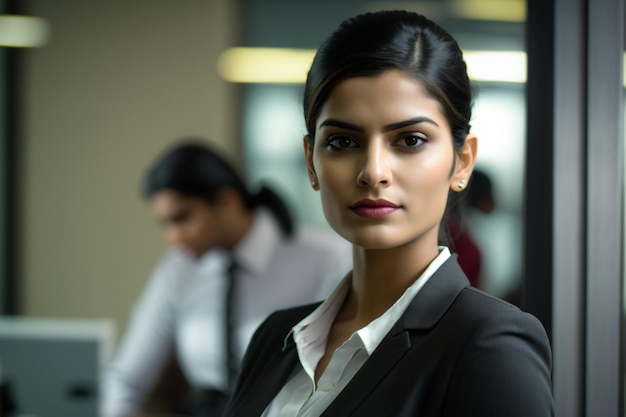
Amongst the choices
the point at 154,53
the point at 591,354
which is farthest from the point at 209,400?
the point at 154,53

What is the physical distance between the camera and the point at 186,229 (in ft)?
9.48

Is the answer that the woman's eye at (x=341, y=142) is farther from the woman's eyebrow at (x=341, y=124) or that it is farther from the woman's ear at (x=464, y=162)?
the woman's ear at (x=464, y=162)

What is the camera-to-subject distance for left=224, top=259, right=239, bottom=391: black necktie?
2.72 m

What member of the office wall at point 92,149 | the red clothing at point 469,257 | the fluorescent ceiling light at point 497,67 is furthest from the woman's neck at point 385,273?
the office wall at point 92,149

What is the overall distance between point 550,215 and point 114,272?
3968 mm

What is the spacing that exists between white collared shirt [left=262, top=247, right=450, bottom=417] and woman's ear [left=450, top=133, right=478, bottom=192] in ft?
0.30

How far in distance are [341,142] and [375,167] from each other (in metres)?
0.08

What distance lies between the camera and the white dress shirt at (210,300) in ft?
9.38

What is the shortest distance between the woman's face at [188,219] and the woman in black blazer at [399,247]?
1814 millimetres

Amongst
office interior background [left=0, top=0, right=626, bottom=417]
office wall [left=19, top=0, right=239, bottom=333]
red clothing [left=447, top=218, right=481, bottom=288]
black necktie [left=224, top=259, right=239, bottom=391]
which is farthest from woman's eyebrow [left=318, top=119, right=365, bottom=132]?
office wall [left=19, top=0, right=239, bottom=333]

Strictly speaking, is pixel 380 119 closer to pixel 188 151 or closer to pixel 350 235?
pixel 350 235

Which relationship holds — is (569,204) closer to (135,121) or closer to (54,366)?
(54,366)

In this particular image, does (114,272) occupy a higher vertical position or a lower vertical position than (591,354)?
lower

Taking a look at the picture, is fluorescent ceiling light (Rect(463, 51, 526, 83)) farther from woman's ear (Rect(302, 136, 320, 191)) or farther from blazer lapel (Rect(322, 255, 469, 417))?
blazer lapel (Rect(322, 255, 469, 417))
